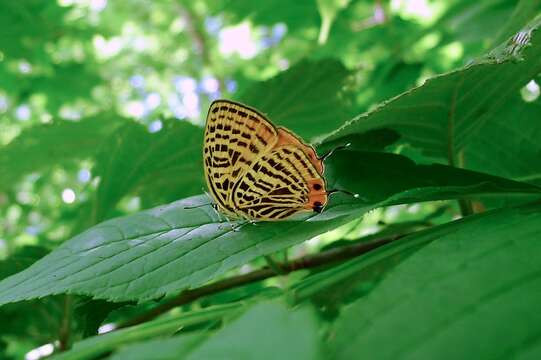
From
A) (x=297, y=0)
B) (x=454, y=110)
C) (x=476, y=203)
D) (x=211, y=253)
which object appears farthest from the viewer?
(x=297, y=0)

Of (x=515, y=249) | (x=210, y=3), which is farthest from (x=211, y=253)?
(x=210, y=3)

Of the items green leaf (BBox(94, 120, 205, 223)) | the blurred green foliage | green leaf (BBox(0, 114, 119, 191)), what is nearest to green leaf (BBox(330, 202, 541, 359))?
the blurred green foliage

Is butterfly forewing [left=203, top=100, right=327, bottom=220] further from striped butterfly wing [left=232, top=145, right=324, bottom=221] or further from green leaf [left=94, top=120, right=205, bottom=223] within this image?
green leaf [left=94, top=120, right=205, bottom=223]

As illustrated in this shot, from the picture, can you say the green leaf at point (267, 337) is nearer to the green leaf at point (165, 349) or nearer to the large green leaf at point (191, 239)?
the green leaf at point (165, 349)

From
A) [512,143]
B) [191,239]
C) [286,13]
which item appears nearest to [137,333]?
[191,239]

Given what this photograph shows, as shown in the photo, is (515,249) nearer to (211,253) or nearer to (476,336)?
(476,336)

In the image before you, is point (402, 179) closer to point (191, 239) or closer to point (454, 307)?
point (191, 239)

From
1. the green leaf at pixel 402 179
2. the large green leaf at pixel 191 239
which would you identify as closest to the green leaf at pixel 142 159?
the large green leaf at pixel 191 239

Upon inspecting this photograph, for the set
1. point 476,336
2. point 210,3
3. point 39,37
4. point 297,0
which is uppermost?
point 39,37
